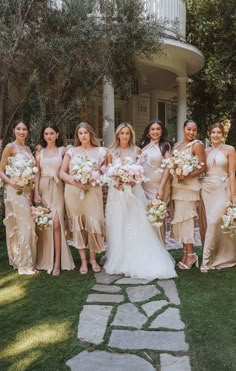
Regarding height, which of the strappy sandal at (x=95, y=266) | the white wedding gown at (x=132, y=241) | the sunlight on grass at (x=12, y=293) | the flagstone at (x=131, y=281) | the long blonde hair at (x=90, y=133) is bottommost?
the sunlight on grass at (x=12, y=293)

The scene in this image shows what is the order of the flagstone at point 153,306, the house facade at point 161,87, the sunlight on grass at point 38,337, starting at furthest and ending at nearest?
the house facade at point 161,87
the flagstone at point 153,306
the sunlight on grass at point 38,337

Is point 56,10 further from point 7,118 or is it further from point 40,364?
point 40,364

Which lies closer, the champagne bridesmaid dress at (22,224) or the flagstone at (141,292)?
the flagstone at (141,292)

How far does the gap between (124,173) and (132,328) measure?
1.93 meters

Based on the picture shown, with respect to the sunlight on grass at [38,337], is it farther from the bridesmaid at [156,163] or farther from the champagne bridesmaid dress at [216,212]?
the champagne bridesmaid dress at [216,212]

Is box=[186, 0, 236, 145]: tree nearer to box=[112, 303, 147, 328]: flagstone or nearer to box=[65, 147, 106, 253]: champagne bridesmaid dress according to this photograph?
box=[65, 147, 106, 253]: champagne bridesmaid dress

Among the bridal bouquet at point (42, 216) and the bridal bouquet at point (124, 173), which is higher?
the bridal bouquet at point (124, 173)

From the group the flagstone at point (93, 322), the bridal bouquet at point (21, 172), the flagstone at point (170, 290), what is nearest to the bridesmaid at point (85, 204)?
the bridal bouquet at point (21, 172)

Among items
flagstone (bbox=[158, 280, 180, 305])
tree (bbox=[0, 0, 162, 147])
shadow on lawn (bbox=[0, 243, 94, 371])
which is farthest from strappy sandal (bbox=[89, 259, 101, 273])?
tree (bbox=[0, 0, 162, 147])

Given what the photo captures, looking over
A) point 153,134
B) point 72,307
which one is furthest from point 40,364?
point 153,134

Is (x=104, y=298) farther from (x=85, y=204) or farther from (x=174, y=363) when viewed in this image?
(x=174, y=363)

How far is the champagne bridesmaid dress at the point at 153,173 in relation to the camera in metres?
5.52

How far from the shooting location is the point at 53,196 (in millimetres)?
5496

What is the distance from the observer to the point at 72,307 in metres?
4.32
